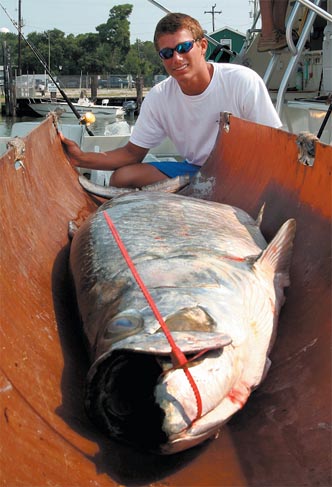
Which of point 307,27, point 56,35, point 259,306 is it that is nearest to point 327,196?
point 259,306

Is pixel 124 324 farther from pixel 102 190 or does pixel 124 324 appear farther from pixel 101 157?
pixel 101 157

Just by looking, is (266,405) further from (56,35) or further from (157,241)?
(56,35)

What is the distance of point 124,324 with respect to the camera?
2.03 m

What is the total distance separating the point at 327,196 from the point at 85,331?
1.28 m

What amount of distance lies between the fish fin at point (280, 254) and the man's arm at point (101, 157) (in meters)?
2.45

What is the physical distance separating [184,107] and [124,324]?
3.01 m

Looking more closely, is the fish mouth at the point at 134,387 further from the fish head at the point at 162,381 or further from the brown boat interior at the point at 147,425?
the brown boat interior at the point at 147,425

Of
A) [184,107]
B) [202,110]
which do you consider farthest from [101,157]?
[202,110]

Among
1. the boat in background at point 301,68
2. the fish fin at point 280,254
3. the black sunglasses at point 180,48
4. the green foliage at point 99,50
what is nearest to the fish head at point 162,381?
the fish fin at point 280,254

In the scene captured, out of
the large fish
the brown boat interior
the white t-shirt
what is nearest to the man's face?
the white t-shirt

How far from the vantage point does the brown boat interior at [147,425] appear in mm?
1937

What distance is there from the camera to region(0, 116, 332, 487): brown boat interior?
194 cm

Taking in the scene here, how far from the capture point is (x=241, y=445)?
2084 millimetres

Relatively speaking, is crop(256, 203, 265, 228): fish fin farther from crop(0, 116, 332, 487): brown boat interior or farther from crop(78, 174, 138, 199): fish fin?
crop(78, 174, 138, 199): fish fin
